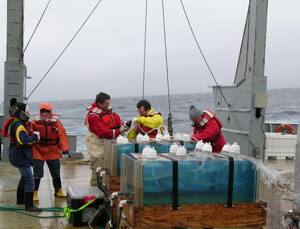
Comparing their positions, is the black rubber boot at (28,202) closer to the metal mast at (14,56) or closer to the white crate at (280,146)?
the metal mast at (14,56)

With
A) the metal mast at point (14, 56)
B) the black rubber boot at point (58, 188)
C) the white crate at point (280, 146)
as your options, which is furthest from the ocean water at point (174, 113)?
the white crate at point (280, 146)

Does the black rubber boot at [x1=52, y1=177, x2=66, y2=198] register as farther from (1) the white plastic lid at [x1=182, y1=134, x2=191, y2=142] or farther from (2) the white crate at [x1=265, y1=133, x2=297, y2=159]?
(2) the white crate at [x1=265, y1=133, x2=297, y2=159]

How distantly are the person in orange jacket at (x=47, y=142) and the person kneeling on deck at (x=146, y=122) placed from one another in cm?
122

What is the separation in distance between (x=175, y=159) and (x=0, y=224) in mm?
3038

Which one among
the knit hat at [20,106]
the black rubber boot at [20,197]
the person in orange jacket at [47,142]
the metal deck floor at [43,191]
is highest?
the knit hat at [20,106]

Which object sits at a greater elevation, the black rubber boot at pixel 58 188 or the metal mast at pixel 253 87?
the metal mast at pixel 253 87

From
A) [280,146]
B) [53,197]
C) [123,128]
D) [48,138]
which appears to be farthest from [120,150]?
[280,146]

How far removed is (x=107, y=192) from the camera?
16.4 feet

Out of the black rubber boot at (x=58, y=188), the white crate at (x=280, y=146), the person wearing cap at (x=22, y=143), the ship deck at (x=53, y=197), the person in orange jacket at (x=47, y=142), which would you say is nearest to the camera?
the ship deck at (x=53, y=197)

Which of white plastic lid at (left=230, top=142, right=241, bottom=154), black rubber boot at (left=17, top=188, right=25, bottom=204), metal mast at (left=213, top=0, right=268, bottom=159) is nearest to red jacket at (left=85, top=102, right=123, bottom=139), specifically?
black rubber boot at (left=17, top=188, right=25, bottom=204)

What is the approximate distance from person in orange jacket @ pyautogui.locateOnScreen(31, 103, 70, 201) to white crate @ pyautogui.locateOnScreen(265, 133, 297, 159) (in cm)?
838

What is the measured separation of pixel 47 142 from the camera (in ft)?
21.6

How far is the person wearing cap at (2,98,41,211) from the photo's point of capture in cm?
574

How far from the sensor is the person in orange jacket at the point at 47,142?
651 cm
